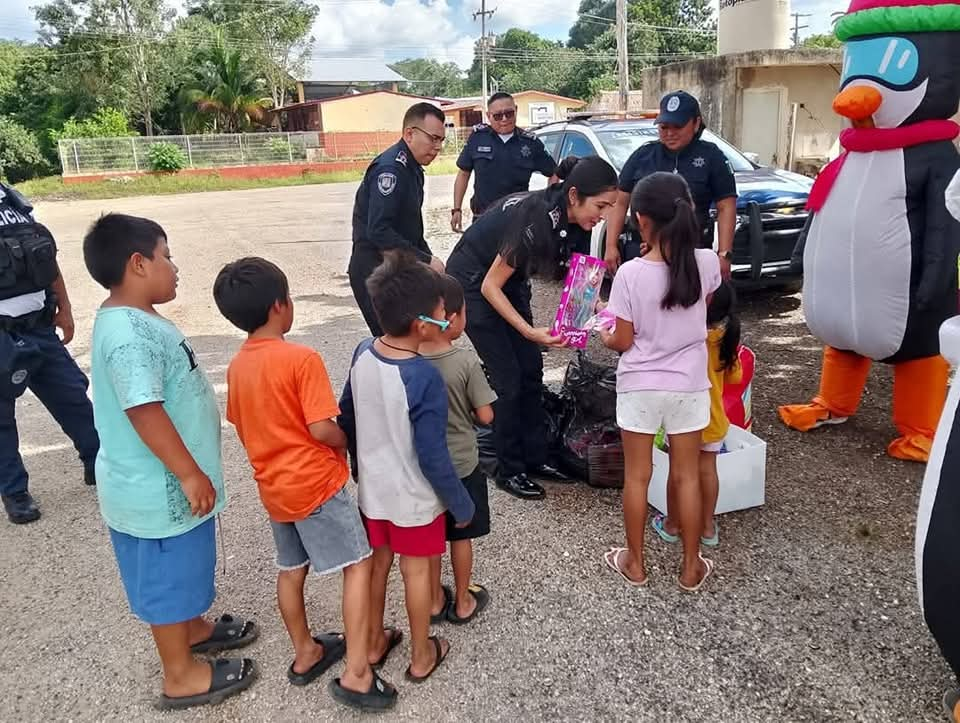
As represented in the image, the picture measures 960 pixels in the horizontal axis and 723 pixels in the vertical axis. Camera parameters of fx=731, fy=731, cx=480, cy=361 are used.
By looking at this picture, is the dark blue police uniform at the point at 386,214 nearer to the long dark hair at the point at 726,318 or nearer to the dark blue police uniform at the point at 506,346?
the dark blue police uniform at the point at 506,346

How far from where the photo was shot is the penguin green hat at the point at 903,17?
3268 mm

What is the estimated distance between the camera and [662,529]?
3178mm

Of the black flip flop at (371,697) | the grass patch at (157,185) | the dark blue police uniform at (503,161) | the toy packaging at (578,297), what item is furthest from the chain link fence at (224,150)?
the black flip flop at (371,697)

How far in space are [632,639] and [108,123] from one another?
1280 inches

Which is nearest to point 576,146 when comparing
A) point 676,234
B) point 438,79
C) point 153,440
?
point 676,234

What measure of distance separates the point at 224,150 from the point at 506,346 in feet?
92.1

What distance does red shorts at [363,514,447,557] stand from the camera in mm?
2262

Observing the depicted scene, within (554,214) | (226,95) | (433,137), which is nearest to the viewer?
(554,214)

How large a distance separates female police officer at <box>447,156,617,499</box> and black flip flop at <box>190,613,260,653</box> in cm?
143

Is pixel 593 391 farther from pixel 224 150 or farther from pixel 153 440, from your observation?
pixel 224 150

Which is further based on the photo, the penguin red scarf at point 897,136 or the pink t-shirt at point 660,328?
the penguin red scarf at point 897,136

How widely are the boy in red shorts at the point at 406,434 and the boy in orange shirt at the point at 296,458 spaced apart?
9cm

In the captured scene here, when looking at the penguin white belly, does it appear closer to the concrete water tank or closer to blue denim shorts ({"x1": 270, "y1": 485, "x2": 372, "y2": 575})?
blue denim shorts ({"x1": 270, "y1": 485, "x2": 372, "y2": 575})

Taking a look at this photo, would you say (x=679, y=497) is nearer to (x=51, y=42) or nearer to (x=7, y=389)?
(x=7, y=389)
